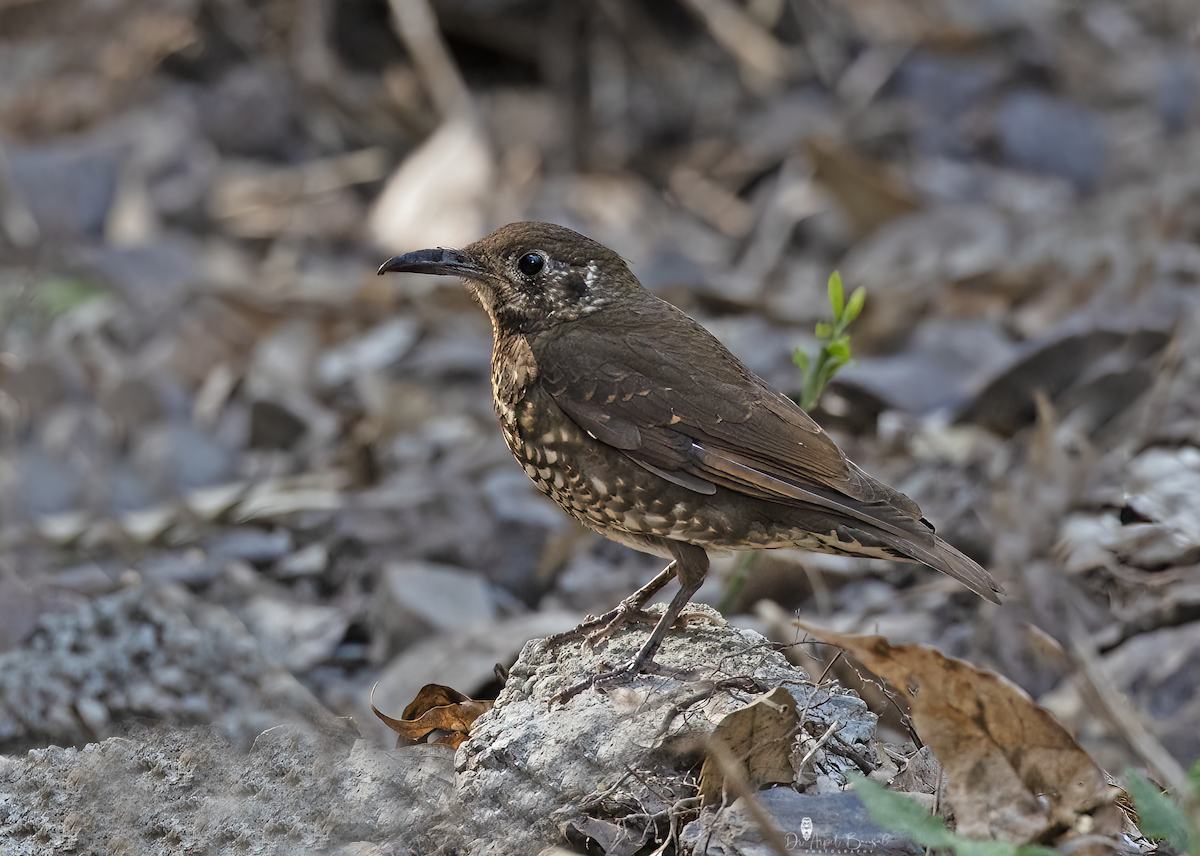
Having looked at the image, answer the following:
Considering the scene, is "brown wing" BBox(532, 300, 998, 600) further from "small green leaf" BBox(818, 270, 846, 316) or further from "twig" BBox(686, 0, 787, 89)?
"twig" BBox(686, 0, 787, 89)

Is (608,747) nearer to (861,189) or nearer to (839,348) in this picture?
(839,348)

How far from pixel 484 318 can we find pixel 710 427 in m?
4.16

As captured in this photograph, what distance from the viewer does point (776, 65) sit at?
9367 mm

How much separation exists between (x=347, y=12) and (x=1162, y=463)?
6.48m

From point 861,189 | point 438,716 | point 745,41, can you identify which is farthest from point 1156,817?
point 745,41

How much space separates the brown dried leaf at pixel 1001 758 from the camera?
2.34 m

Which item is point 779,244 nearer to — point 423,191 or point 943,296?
point 943,296

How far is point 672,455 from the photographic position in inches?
131

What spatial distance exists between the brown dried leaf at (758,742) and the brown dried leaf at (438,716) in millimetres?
777

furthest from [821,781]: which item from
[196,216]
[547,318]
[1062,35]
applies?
[1062,35]

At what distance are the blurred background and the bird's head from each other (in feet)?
3.57

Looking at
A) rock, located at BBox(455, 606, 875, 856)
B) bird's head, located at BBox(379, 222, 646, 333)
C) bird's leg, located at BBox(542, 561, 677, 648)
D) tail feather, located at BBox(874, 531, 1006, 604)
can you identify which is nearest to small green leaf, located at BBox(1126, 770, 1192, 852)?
rock, located at BBox(455, 606, 875, 856)

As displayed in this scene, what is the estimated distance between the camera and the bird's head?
3.71 metres

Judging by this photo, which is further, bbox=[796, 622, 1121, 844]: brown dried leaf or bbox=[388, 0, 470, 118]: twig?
bbox=[388, 0, 470, 118]: twig
